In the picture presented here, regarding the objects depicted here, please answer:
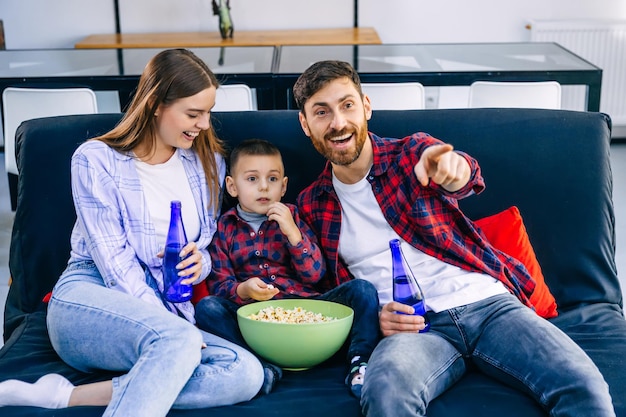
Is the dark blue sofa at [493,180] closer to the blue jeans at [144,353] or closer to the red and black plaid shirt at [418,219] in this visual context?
the red and black plaid shirt at [418,219]

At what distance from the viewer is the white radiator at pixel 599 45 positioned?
19.0 ft

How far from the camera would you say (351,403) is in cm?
191

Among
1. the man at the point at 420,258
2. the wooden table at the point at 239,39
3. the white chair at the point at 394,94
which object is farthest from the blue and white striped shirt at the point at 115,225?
the wooden table at the point at 239,39

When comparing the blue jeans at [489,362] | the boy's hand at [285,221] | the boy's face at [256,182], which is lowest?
the blue jeans at [489,362]

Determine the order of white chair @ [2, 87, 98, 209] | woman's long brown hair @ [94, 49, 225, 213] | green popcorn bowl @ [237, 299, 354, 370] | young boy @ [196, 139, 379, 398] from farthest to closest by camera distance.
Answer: white chair @ [2, 87, 98, 209] → woman's long brown hair @ [94, 49, 225, 213] → young boy @ [196, 139, 379, 398] → green popcorn bowl @ [237, 299, 354, 370]

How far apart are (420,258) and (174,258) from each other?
2.00ft

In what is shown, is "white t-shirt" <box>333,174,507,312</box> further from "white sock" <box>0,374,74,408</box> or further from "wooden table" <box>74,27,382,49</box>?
"wooden table" <box>74,27,382,49</box>

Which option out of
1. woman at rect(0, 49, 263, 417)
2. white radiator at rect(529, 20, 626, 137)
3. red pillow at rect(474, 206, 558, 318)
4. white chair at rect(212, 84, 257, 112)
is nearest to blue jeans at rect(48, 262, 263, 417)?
woman at rect(0, 49, 263, 417)

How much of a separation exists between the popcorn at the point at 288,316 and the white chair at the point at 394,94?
1.57 meters

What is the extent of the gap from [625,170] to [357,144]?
12.2 ft

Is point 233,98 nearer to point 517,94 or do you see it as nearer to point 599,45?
point 517,94

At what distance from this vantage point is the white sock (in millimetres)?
1911

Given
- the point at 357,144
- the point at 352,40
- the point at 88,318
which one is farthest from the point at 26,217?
the point at 352,40

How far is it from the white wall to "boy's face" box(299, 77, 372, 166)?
12.6 ft
